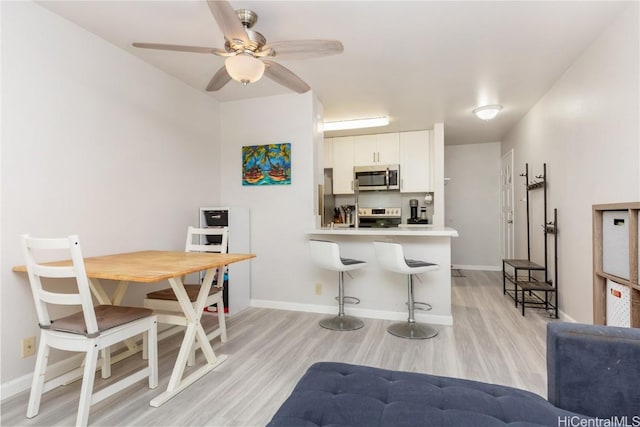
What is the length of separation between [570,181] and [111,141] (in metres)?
4.17

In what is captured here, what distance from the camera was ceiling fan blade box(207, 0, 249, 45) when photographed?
1561mm

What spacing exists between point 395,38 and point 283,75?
95 centimetres

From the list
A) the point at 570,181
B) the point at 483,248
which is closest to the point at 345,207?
the point at 483,248

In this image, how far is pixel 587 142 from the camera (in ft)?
8.93

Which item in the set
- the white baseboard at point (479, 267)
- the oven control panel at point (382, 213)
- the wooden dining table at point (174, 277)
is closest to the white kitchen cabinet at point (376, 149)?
the oven control panel at point (382, 213)

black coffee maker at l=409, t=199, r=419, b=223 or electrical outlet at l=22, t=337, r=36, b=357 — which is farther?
black coffee maker at l=409, t=199, r=419, b=223

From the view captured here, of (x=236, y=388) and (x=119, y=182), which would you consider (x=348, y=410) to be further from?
(x=119, y=182)

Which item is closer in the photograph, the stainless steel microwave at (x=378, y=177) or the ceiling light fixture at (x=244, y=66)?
the ceiling light fixture at (x=244, y=66)

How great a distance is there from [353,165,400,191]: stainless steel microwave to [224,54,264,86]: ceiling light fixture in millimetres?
3644

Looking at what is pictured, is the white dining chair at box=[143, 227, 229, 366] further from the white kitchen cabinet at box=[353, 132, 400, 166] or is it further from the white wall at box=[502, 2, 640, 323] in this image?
the white kitchen cabinet at box=[353, 132, 400, 166]

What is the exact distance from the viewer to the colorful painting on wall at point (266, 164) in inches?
147

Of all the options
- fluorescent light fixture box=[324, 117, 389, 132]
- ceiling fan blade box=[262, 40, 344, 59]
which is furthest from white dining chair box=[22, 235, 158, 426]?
fluorescent light fixture box=[324, 117, 389, 132]

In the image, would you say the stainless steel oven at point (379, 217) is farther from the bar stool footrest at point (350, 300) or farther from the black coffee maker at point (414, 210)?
the bar stool footrest at point (350, 300)

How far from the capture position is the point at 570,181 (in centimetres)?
308
